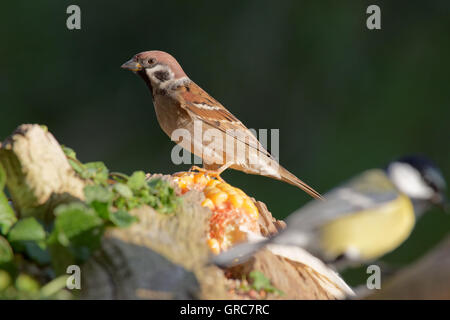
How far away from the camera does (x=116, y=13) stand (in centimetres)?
704

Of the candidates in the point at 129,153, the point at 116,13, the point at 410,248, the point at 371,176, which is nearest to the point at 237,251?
the point at 371,176

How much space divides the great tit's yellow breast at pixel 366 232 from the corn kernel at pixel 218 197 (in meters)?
0.69

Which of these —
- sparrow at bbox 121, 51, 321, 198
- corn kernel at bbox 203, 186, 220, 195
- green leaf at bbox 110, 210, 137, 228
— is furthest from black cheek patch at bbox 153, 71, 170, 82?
green leaf at bbox 110, 210, 137, 228

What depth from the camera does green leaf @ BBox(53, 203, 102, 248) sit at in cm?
188

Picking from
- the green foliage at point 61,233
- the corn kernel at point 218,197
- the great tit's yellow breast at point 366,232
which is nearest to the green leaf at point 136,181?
the green foliage at point 61,233

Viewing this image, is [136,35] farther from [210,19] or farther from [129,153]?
[129,153]

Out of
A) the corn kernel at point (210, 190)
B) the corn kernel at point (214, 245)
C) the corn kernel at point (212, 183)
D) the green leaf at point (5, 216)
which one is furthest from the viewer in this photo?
the corn kernel at point (212, 183)

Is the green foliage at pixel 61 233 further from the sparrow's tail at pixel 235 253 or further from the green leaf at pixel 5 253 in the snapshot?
the sparrow's tail at pixel 235 253

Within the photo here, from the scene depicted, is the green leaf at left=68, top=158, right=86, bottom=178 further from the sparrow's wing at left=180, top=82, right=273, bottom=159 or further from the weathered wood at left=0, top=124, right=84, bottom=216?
the sparrow's wing at left=180, top=82, right=273, bottom=159

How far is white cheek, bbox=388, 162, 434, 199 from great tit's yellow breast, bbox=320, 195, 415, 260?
71 mm

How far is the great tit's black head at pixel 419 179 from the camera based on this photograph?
1.85 meters

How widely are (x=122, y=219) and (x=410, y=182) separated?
889 millimetres

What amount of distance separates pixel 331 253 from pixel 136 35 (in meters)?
5.55

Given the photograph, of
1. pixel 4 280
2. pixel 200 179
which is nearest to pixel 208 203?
pixel 200 179
